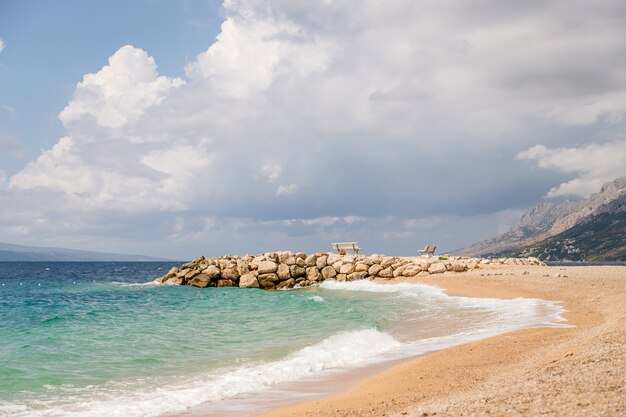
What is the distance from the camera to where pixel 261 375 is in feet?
38.2

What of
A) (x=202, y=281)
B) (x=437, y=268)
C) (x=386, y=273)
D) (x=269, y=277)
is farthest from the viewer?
(x=202, y=281)

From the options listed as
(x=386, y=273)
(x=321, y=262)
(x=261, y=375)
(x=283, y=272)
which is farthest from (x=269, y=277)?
(x=261, y=375)

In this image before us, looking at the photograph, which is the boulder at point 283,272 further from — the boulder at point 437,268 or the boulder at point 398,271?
the boulder at point 437,268

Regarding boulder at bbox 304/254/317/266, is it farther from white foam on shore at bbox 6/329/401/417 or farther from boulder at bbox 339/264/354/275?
white foam on shore at bbox 6/329/401/417

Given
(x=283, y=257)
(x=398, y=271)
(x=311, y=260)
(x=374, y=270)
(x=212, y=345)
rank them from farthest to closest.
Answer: (x=283, y=257) → (x=311, y=260) → (x=374, y=270) → (x=398, y=271) → (x=212, y=345)

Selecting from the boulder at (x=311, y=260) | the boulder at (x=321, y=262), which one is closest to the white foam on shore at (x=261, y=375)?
the boulder at (x=321, y=262)

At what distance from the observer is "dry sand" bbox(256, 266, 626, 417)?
6188 millimetres

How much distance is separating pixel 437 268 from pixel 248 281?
15417 mm

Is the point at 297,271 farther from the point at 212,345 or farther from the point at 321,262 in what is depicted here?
the point at 212,345

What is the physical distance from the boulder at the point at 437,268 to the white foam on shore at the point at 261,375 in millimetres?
18292

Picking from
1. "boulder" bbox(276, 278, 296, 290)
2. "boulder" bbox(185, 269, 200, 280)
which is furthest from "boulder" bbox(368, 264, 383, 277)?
"boulder" bbox(185, 269, 200, 280)

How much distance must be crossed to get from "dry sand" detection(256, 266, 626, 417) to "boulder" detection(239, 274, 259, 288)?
28514 millimetres

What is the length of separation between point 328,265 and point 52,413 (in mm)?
35248

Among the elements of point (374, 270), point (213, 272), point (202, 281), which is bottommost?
point (202, 281)
